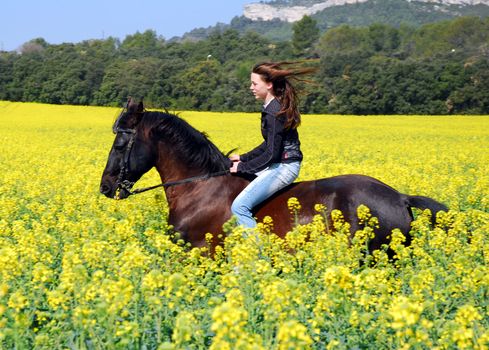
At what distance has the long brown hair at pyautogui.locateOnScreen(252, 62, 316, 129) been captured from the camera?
21.8ft

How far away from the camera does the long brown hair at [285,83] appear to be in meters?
6.64

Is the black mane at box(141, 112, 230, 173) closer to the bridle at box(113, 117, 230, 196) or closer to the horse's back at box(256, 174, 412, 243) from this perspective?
the bridle at box(113, 117, 230, 196)

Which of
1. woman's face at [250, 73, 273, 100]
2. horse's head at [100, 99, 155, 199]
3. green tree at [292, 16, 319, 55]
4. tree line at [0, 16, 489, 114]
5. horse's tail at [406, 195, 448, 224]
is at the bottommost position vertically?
tree line at [0, 16, 489, 114]

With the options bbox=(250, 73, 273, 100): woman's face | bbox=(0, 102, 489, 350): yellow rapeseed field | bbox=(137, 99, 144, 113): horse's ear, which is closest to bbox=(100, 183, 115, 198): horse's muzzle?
bbox=(0, 102, 489, 350): yellow rapeseed field

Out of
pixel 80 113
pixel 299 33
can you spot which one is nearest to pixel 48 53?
pixel 80 113

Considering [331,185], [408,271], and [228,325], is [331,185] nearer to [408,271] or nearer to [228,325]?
[408,271]

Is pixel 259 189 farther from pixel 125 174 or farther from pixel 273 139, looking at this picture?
pixel 125 174

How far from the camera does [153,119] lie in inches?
289

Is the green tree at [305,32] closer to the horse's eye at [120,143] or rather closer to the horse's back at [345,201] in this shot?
the horse's eye at [120,143]

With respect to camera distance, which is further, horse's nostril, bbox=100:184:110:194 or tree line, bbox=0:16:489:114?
tree line, bbox=0:16:489:114

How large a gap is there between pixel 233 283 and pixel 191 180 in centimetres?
344

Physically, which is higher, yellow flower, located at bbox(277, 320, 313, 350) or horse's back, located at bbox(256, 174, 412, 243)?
yellow flower, located at bbox(277, 320, 313, 350)

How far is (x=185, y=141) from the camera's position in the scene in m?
7.28

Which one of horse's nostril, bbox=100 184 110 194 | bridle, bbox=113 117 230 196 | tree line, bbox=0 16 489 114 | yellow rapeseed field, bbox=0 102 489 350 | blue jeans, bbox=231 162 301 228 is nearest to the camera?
yellow rapeseed field, bbox=0 102 489 350
